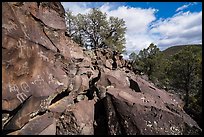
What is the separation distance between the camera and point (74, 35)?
3981cm

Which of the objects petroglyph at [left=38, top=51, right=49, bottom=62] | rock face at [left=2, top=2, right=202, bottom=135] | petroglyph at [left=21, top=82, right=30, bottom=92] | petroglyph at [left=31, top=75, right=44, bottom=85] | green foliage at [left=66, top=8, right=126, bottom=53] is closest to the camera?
rock face at [left=2, top=2, right=202, bottom=135]

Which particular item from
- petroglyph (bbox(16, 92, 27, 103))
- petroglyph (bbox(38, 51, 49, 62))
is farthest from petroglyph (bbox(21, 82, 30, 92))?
petroglyph (bbox(38, 51, 49, 62))

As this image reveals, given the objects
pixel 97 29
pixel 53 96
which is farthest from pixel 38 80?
pixel 97 29

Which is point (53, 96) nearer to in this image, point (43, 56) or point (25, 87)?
point (25, 87)

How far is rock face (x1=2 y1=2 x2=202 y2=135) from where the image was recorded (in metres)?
8.41

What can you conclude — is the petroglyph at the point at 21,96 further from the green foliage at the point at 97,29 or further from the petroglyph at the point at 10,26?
the green foliage at the point at 97,29

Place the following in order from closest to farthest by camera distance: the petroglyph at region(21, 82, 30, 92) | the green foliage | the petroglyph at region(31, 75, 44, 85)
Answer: the petroglyph at region(21, 82, 30, 92)
the petroglyph at region(31, 75, 44, 85)
the green foliage

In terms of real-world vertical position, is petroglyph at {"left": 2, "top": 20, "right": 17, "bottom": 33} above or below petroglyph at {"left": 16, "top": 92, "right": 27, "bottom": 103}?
above

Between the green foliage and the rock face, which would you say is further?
the green foliage

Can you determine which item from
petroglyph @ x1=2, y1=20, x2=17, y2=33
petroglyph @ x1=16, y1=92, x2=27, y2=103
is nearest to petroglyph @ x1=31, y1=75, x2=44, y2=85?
petroglyph @ x1=16, y1=92, x2=27, y2=103

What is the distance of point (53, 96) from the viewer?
1002 centimetres

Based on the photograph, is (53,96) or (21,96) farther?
(53,96)

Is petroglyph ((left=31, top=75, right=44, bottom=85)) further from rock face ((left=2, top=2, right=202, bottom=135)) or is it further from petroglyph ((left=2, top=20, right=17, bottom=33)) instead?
petroglyph ((left=2, top=20, right=17, bottom=33))

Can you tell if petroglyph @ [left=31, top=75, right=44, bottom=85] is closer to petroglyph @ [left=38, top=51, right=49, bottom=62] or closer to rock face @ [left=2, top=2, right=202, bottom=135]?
rock face @ [left=2, top=2, right=202, bottom=135]
